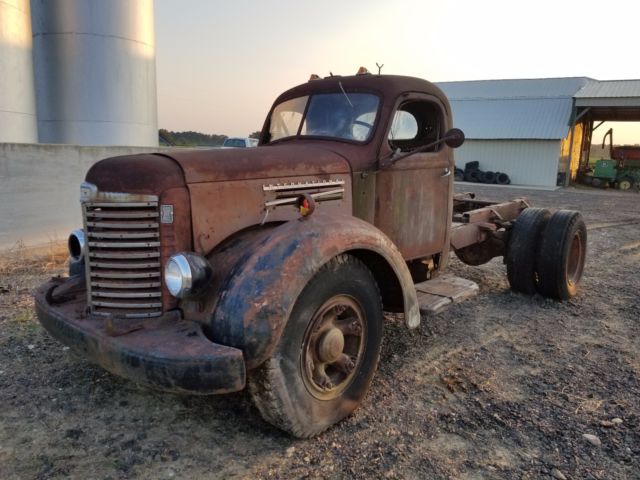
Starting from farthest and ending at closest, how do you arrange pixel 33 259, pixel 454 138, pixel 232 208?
pixel 33 259
pixel 454 138
pixel 232 208

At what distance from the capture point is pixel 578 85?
26.9m

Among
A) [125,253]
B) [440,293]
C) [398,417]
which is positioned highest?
[125,253]

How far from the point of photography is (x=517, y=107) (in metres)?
27.6

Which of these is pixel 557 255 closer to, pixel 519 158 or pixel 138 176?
pixel 138 176

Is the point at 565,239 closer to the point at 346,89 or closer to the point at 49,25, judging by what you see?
the point at 346,89

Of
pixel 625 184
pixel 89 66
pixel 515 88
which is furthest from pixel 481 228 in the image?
pixel 515 88

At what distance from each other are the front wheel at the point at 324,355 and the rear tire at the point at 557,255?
301cm

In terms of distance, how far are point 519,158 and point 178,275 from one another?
25.6m

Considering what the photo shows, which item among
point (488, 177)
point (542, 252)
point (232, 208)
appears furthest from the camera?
point (488, 177)

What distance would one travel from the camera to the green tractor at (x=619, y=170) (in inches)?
949

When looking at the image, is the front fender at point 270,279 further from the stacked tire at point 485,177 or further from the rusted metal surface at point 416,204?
the stacked tire at point 485,177

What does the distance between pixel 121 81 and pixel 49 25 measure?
5.23 feet

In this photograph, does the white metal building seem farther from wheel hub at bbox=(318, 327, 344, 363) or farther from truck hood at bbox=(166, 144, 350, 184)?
wheel hub at bbox=(318, 327, 344, 363)

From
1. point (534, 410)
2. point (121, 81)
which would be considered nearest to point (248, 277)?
point (534, 410)
